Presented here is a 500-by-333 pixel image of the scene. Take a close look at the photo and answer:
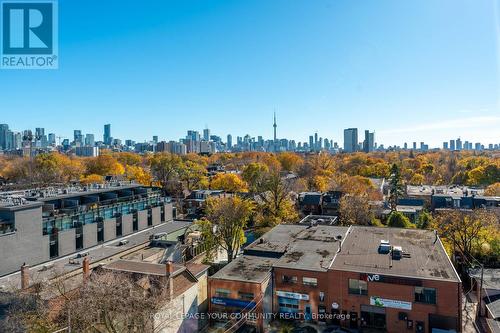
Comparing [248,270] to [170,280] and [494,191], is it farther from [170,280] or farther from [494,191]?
[494,191]

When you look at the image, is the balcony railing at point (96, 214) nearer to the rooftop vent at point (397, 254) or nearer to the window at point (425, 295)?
the rooftop vent at point (397, 254)

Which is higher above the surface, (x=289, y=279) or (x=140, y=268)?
(x=140, y=268)

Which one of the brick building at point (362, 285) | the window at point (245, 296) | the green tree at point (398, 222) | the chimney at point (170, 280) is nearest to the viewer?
the chimney at point (170, 280)

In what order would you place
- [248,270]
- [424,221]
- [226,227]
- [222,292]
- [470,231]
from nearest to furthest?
[222,292]
[248,270]
[470,231]
[226,227]
[424,221]

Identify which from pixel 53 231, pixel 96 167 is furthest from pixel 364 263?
pixel 96 167

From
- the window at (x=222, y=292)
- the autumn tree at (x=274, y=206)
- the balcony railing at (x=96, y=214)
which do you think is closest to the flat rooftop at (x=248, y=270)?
the window at (x=222, y=292)

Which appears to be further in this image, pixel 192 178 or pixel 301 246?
pixel 192 178

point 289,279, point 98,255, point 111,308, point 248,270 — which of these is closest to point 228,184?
point 98,255

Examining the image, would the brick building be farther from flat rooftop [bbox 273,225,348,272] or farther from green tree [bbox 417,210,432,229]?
green tree [bbox 417,210,432,229]
